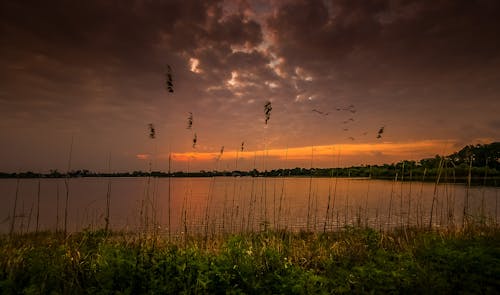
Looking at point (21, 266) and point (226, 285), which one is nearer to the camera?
point (226, 285)

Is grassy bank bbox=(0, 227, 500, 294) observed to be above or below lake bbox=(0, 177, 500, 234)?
above

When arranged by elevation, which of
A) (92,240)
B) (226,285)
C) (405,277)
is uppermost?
(405,277)

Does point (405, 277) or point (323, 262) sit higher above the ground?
point (405, 277)

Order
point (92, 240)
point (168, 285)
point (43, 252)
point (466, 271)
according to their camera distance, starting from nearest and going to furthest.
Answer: point (168, 285), point (466, 271), point (43, 252), point (92, 240)

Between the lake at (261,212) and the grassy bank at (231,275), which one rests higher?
the grassy bank at (231,275)

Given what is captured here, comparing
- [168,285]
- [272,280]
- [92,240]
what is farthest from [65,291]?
[92,240]

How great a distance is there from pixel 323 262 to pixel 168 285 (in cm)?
324

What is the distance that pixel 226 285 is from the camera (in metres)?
4.05

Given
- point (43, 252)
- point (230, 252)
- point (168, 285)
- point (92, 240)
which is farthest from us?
point (92, 240)

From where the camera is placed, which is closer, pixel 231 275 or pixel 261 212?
pixel 231 275

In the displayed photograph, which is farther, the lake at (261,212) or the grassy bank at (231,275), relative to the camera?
the lake at (261,212)

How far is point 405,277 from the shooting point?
4043mm

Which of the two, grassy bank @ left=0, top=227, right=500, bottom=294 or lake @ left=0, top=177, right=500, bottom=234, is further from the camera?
lake @ left=0, top=177, right=500, bottom=234

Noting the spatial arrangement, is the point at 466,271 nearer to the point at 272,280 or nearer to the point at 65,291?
the point at 272,280
